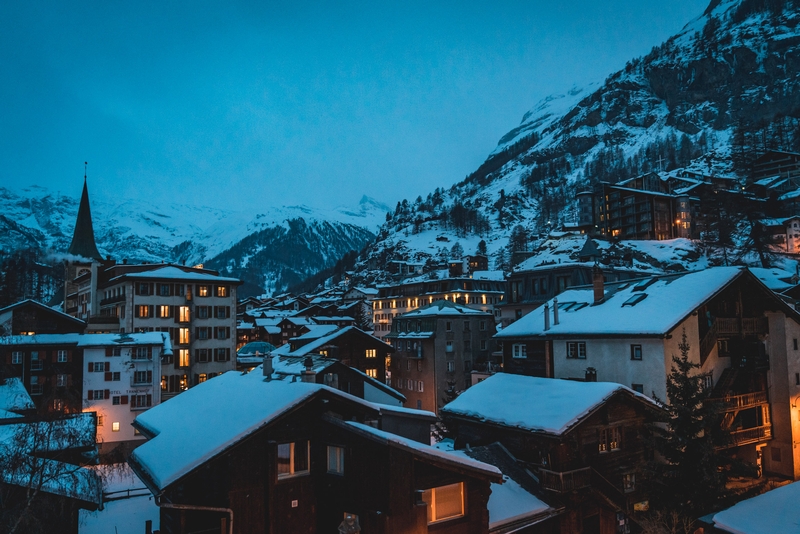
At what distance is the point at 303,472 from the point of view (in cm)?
1800

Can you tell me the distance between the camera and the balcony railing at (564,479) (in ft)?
73.9

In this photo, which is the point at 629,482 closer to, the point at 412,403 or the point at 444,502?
the point at 444,502

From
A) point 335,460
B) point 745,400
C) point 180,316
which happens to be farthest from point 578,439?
point 180,316

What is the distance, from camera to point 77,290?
8469 centimetres

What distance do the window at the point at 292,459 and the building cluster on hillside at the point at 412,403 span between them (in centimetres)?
5

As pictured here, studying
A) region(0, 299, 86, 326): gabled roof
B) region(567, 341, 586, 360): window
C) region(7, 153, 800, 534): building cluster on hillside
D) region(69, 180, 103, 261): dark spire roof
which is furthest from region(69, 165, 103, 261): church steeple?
region(567, 341, 586, 360): window

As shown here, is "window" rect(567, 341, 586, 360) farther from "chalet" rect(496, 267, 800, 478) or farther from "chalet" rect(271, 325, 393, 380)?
"chalet" rect(271, 325, 393, 380)

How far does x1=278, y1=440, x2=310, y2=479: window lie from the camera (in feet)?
58.2

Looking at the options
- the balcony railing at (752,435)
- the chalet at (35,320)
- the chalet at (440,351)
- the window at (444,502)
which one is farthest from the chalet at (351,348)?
the window at (444,502)

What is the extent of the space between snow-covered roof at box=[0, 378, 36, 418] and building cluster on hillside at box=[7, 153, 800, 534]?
22cm

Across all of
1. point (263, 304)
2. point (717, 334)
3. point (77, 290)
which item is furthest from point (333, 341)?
point (263, 304)

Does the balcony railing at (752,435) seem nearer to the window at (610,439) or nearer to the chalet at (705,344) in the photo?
the chalet at (705,344)

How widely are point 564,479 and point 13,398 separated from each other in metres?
35.8

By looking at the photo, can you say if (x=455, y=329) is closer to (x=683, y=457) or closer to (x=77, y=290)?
(x=683, y=457)
